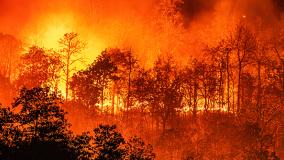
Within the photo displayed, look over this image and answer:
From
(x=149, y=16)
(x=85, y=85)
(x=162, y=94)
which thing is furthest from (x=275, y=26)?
(x=85, y=85)

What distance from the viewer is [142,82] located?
1372 inches

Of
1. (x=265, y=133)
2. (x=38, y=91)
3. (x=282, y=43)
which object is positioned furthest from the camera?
(x=282, y=43)

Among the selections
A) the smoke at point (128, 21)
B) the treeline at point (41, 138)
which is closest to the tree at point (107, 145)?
the treeline at point (41, 138)

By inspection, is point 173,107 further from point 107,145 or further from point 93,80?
point 107,145

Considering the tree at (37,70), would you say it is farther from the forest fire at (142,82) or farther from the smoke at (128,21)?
the smoke at (128,21)

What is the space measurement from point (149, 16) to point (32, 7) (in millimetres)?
17607

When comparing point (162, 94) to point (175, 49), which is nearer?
point (162, 94)

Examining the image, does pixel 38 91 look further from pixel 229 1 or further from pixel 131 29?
pixel 229 1

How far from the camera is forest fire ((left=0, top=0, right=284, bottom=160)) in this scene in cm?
1203

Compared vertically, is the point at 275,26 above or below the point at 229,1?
below

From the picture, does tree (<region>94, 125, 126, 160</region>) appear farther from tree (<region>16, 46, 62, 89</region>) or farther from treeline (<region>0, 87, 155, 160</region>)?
tree (<region>16, 46, 62, 89</region>)

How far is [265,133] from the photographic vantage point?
98.4 feet

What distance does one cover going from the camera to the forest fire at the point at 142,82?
12.0 m

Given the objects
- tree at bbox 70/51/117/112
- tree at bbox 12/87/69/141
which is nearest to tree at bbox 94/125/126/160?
tree at bbox 12/87/69/141
